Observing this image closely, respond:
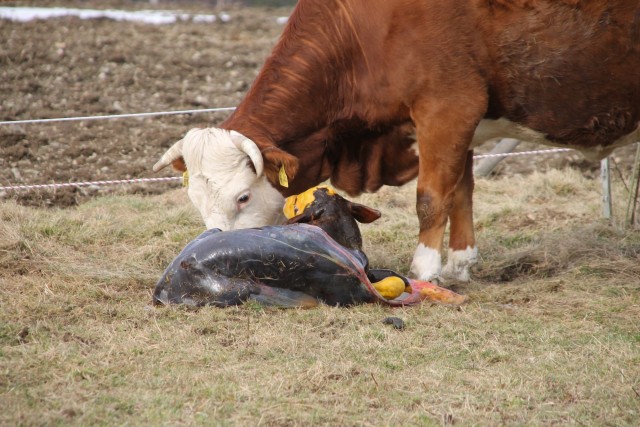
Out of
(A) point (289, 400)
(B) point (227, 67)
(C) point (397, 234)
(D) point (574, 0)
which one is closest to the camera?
(A) point (289, 400)

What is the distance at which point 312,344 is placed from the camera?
4336mm

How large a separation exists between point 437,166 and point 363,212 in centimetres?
51

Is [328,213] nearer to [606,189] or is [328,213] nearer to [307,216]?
[307,216]

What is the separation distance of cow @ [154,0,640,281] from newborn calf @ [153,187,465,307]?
0.45 m

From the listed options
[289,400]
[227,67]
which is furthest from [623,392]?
[227,67]

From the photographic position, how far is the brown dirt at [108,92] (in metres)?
8.36

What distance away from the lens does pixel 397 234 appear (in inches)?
265

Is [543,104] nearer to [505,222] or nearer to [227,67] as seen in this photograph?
[505,222]

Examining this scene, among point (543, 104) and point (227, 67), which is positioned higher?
point (543, 104)

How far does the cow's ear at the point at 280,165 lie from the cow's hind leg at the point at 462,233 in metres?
1.18

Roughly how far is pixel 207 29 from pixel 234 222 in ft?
34.2

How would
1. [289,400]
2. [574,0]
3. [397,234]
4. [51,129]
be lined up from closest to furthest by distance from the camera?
[289,400] < [574,0] < [397,234] < [51,129]

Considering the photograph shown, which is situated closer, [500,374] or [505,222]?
[500,374]

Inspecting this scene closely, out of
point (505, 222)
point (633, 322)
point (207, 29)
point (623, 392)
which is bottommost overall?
point (207, 29)
